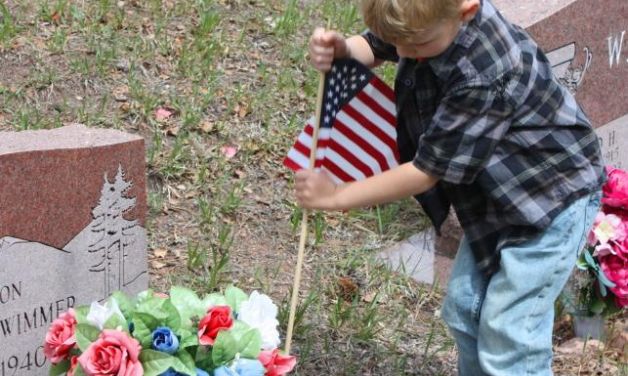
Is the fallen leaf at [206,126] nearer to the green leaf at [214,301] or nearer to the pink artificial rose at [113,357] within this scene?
the green leaf at [214,301]

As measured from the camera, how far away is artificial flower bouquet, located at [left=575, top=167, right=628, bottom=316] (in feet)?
13.0

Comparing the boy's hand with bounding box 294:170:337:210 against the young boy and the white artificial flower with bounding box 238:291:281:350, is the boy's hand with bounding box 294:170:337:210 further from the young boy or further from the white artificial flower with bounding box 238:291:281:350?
the white artificial flower with bounding box 238:291:281:350

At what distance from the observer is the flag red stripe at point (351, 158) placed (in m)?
3.24

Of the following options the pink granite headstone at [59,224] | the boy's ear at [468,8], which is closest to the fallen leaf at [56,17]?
the pink granite headstone at [59,224]

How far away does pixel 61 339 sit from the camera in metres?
2.77

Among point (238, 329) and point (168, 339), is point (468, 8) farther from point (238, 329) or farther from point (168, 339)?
point (168, 339)

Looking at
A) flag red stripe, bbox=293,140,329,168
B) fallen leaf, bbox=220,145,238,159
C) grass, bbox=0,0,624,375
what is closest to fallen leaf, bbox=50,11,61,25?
grass, bbox=0,0,624,375

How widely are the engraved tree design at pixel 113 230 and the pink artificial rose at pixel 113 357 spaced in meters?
0.68

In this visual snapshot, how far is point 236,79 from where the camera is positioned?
521 centimetres

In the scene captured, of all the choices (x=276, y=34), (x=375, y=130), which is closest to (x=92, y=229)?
(x=375, y=130)

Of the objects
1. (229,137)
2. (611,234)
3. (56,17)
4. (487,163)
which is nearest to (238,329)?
(487,163)

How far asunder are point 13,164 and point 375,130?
3.43 ft

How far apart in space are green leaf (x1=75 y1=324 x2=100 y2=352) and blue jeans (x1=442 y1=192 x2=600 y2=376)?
3.57ft

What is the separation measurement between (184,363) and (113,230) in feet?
2.54
